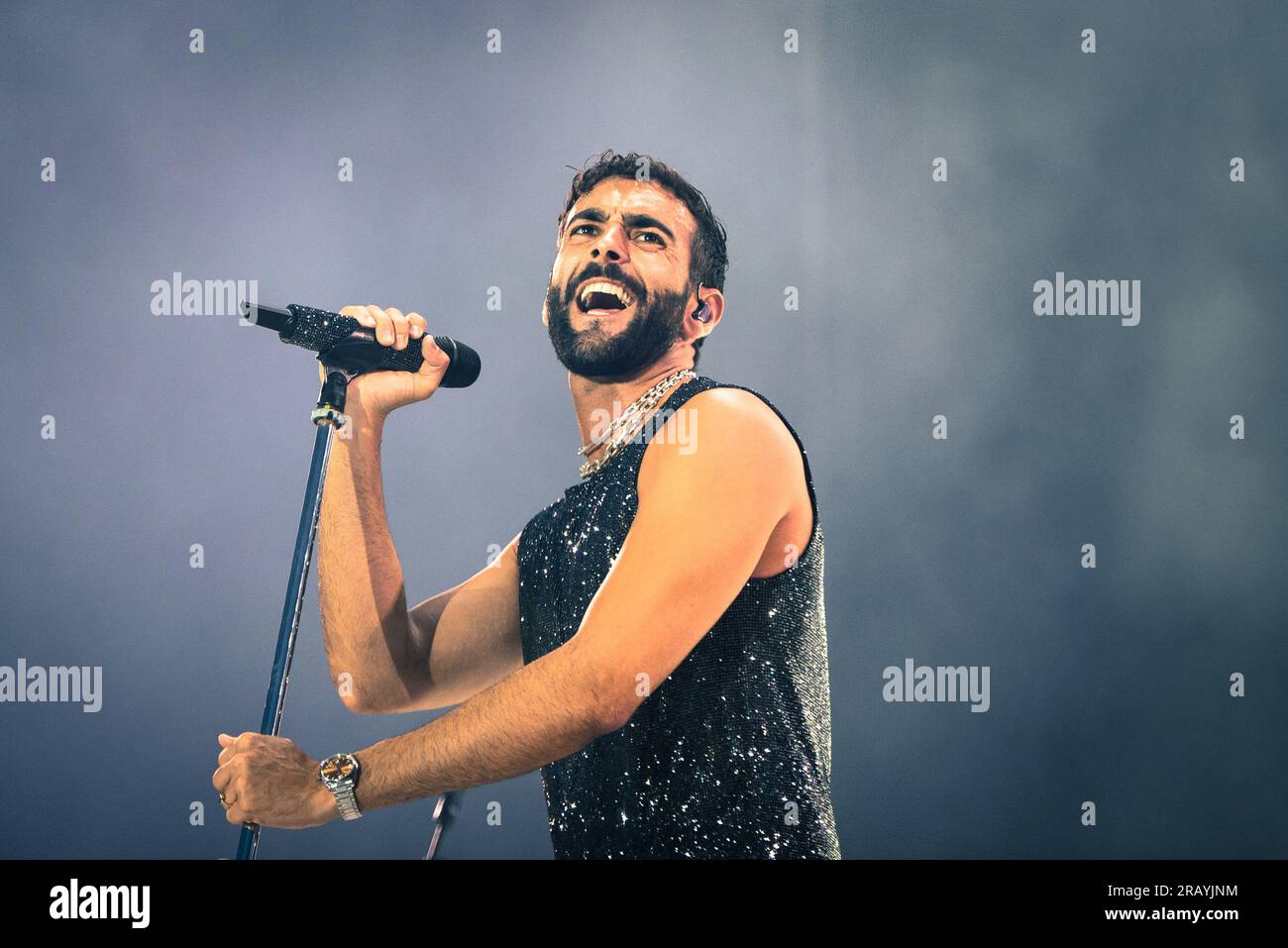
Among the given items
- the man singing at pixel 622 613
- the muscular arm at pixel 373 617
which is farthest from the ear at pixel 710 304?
the muscular arm at pixel 373 617

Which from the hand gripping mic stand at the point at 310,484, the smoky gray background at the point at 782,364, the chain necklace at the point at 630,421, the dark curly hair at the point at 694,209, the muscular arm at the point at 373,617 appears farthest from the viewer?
the smoky gray background at the point at 782,364

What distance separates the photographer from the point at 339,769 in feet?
4.62

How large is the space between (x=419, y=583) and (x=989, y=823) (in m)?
1.67

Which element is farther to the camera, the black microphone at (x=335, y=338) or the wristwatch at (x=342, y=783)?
the black microphone at (x=335, y=338)

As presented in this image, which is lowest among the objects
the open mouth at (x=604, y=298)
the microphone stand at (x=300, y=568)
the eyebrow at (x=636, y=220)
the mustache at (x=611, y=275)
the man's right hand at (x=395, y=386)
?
the microphone stand at (x=300, y=568)

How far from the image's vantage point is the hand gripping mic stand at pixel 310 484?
146cm

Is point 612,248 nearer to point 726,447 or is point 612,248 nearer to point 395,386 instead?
point 395,386

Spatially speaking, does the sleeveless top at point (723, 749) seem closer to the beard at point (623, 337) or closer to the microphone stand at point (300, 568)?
the beard at point (623, 337)

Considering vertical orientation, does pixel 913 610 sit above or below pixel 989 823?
above

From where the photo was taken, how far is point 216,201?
3086 mm

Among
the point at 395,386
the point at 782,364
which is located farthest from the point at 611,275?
the point at 782,364
